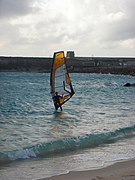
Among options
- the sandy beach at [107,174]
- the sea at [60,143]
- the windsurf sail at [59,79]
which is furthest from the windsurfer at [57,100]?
the sandy beach at [107,174]

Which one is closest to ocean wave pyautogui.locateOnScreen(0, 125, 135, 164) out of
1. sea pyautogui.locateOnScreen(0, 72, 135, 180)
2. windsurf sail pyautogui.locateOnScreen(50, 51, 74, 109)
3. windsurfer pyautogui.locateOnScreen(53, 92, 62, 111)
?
sea pyautogui.locateOnScreen(0, 72, 135, 180)

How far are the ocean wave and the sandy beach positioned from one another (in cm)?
238

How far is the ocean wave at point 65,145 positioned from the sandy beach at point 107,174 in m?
2.38

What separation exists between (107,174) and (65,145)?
380 centimetres

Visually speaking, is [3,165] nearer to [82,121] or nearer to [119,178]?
[119,178]

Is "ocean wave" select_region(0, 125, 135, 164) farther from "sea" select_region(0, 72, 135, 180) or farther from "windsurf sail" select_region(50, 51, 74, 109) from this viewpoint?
"windsurf sail" select_region(50, 51, 74, 109)

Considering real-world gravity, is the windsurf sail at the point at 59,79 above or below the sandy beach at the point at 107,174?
above

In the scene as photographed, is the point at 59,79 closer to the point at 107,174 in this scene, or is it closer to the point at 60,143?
the point at 60,143

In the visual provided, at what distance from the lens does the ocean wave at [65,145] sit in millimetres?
9852

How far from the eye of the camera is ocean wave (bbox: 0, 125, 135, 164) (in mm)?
9852

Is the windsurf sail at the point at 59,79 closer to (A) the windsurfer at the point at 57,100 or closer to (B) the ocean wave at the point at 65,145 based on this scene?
(A) the windsurfer at the point at 57,100

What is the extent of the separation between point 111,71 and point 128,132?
10551cm

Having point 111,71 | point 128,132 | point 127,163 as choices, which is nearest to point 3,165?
point 127,163

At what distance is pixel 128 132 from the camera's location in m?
13.8
